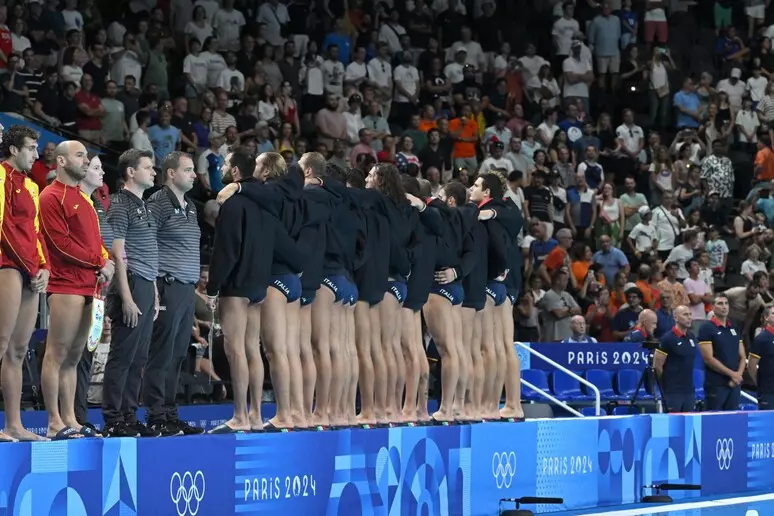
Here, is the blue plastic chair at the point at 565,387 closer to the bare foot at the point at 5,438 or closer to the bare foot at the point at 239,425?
the bare foot at the point at 239,425

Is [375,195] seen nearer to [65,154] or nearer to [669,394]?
[65,154]

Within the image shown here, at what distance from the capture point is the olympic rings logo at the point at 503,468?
12242mm

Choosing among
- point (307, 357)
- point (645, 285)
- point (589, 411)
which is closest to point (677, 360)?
point (589, 411)

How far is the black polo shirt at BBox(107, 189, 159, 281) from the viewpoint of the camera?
31.7ft

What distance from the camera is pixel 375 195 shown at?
11.7 metres

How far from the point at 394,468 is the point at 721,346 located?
762cm

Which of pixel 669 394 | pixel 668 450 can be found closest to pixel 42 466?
pixel 668 450

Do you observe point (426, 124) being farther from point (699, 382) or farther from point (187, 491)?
point (187, 491)

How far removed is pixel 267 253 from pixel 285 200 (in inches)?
22.5

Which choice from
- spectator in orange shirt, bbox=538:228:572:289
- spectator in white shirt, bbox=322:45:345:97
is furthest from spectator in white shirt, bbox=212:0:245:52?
spectator in orange shirt, bbox=538:228:572:289

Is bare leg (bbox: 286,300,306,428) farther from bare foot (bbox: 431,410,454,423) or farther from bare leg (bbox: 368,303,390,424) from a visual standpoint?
bare foot (bbox: 431,410,454,423)

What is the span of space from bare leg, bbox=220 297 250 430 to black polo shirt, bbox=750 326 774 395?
9650mm

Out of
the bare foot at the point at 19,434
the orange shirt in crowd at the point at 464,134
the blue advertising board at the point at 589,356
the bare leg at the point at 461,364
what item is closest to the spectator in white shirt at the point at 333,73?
the orange shirt in crowd at the point at 464,134

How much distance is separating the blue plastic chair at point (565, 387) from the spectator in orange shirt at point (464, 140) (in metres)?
→ 5.08
